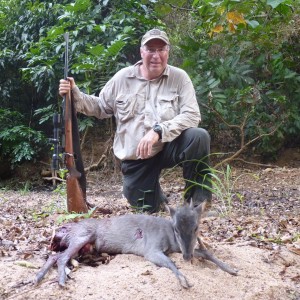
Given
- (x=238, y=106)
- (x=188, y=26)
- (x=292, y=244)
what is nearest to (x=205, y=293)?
(x=292, y=244)

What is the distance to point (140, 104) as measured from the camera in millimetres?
5031

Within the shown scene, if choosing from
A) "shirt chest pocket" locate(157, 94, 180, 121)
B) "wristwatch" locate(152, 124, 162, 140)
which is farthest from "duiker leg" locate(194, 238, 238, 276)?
"shirt chest pocket" locate(157, 94, 180, 121)

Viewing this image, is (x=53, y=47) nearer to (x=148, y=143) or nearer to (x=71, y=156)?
(x=71, y=156)

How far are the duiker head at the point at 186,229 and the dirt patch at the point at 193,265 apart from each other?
11 cm

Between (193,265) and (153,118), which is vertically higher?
(153,118)

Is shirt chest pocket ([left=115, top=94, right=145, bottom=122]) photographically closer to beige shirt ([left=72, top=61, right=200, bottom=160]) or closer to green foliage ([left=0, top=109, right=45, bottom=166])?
beige shirt ([left=72, top=61, right=200, bottom=160])

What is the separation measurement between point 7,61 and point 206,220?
259 inches

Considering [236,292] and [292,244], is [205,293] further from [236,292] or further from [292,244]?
[292,244]

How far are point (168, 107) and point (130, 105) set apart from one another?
406mm

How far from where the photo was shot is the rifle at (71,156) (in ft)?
14.8

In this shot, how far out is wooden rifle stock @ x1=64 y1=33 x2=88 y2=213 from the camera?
14.8ft

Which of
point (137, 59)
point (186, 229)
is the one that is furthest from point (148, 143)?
point (137, 59)

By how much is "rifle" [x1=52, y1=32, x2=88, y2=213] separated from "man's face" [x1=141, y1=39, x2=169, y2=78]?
0.85 m

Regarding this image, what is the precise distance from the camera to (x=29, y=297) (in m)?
2.72
